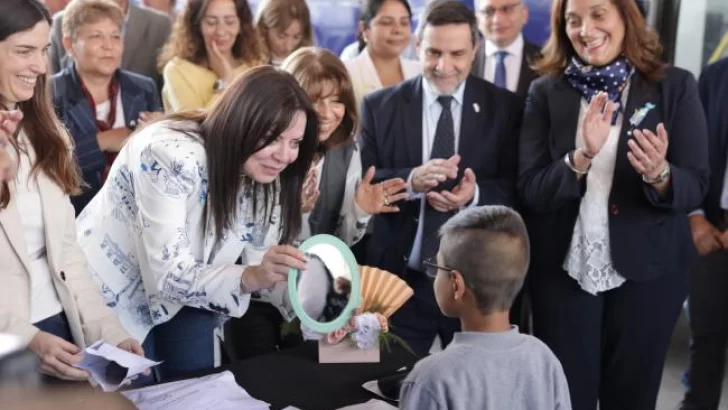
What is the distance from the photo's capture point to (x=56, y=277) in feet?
7.31

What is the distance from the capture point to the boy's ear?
1.99 m

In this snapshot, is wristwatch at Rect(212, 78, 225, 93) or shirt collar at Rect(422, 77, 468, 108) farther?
wristwatch at Rect(212, 78, 225, 93)

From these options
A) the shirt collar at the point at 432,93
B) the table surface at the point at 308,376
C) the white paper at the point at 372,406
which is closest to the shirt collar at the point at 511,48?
the shirt collar at the point at 432,93

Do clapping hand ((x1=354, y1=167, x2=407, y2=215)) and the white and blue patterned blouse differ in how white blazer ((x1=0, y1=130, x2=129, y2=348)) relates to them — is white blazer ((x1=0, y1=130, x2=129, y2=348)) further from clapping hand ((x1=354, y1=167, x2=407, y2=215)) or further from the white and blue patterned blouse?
clapping hand ((x1=354, y1=167, x2=407, y2=215))

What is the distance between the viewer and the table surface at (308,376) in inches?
85.8

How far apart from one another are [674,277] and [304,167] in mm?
1281

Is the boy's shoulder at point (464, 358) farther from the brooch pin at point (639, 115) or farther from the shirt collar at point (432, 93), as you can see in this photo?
the shirt collar at point (432, 93)

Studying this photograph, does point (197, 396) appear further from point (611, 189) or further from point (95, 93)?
point (95, 93)

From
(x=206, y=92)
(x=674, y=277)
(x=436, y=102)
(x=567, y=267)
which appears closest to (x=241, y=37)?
(x=206, y=92)

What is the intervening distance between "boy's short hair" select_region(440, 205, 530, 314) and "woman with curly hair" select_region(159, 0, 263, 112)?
6.93 feet

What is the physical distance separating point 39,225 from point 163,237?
0.30 metres

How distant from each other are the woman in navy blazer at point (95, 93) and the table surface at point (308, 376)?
145cm

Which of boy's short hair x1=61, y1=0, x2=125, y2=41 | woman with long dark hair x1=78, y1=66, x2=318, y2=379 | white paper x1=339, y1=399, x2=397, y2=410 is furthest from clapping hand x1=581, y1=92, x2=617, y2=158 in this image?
boy's short hair x1=61, y1=0, x2=125, y2=41

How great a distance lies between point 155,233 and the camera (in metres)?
2.35
